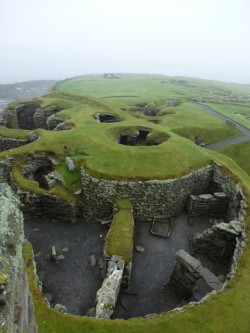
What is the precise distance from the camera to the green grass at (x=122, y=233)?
703 inches

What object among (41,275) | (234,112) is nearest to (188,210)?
(41,275)

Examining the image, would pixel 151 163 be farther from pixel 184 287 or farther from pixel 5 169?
pixel 5 169

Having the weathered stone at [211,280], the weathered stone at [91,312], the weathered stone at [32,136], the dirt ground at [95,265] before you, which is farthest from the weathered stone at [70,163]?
the weathered stone at [211,280]

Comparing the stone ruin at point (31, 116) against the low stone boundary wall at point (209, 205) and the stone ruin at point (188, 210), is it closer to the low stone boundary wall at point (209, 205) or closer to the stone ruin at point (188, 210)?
Answer: the stone ruin at point (188, 210)

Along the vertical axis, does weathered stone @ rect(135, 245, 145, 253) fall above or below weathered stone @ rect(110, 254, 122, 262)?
below

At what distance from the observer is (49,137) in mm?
30578

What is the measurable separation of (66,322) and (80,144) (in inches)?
759

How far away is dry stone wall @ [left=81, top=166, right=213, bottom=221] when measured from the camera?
75.0ft

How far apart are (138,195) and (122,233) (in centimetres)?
448

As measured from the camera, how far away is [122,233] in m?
19.4

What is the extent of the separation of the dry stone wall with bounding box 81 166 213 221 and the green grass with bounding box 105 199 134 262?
37.3 inches

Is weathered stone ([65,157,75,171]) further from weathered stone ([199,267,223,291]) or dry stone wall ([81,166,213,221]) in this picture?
weathered stone ([199,267,223,291])

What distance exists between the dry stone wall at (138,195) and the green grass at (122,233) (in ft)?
3.11

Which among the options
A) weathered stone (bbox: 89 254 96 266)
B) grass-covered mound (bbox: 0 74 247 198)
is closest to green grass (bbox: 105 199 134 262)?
weathered stone (bbox: 89 254 96 266)
